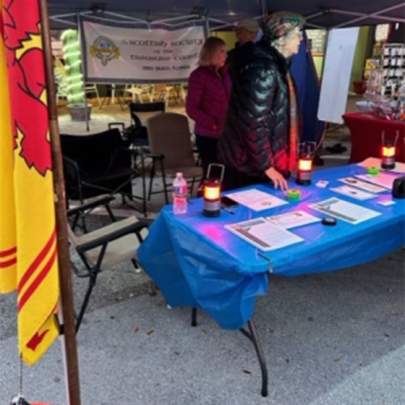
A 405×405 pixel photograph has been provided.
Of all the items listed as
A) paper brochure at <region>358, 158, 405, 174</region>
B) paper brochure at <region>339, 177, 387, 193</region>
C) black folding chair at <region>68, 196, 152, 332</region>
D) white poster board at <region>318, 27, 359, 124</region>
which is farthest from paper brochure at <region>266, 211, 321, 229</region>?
white poster board at <region>318, 27, 359, 124</region>

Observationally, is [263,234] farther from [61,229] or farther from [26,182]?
[26,182]

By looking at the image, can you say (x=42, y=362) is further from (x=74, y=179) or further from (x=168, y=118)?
(x=168, y=118)

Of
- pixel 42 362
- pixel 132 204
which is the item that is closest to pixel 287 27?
pixel 42 362

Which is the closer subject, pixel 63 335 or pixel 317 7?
pixel 63 335

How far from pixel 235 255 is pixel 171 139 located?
9.09 feet


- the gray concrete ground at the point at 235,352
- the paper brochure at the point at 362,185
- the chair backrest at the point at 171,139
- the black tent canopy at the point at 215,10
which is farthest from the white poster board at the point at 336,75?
the gray concrete ground at the point at 235,352

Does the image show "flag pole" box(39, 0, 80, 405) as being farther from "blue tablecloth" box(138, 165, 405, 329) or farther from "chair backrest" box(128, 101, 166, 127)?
"chair backrest" box(128, 101, 166, 127)

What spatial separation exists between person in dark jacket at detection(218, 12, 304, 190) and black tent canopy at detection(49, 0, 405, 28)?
9.84ft

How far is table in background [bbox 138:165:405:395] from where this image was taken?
5.38ft

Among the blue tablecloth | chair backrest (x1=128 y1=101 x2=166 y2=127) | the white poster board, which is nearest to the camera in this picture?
the blue tablecloth

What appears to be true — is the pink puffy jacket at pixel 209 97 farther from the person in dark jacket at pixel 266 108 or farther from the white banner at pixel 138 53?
the white banner at pixel 138 53

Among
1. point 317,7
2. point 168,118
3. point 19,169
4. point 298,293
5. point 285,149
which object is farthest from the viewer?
point 317,7

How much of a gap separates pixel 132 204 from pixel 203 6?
8.22 ft

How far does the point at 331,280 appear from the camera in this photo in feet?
9.32
